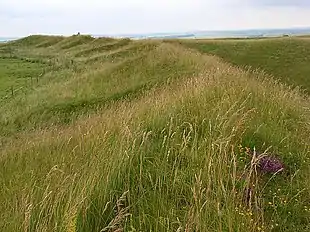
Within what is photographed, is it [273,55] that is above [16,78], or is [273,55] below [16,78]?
above

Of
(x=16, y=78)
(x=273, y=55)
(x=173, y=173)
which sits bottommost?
(x=16, y=78)

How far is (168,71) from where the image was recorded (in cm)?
1927

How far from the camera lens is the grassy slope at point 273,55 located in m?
25.6

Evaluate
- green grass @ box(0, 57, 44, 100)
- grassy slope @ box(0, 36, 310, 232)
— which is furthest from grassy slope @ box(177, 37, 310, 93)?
grassy slope @ box(0, 36, 310, 232)

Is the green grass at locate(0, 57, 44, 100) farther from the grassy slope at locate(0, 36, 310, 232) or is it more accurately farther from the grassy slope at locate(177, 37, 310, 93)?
the grassy slope at locate(0, 36, 310, 232)

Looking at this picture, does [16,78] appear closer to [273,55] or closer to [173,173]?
[273,55]

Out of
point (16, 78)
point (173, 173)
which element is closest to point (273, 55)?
point (16, 78)

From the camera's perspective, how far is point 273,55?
2945cm

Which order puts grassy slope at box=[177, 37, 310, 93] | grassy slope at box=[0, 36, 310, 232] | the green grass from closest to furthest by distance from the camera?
grassy slope at box=[0, 36, 310, 232] < the green grass < grassy slope at box=[177, 37, 310, 93]

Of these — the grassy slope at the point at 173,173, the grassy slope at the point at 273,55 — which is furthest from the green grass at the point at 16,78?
the grassy slope at the point at 173,173

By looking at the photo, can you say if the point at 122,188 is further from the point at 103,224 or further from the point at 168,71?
the point at 168,71

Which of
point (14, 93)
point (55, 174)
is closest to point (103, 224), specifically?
point (55, 174)

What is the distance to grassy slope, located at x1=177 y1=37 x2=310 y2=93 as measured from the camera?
83.9ft

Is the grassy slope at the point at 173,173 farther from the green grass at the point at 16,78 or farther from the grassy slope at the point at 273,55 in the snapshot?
the grassy slope at the point at 273,55
